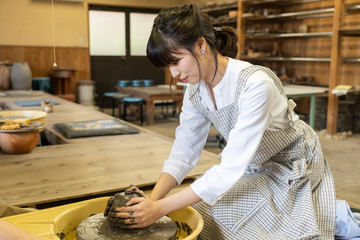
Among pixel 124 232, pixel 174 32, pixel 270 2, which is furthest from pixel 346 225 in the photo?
pixel 270 2

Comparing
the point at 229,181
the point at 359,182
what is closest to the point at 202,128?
the point at 229,181

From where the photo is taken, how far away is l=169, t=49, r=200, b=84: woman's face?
127cm

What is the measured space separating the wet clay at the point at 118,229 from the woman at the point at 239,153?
5 centimetres

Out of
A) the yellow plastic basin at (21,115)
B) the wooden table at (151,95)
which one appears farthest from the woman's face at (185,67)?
the wooden table at (151,95)

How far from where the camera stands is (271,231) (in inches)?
53.1

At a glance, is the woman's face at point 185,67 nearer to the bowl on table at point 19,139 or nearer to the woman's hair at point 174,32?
the woman's hair at point 174,32

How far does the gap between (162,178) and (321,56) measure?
5.50 meters

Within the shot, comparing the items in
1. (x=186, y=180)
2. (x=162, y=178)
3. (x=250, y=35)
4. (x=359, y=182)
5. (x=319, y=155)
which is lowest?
(x=359, y=182)

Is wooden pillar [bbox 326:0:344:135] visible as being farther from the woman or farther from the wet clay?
the wet clay

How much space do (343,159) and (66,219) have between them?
355cm

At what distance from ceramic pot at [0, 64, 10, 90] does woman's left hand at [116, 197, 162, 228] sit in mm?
4948

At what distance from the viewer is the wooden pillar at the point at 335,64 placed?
16.8 ft

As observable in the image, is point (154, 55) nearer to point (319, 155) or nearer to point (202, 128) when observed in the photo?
point (202, 128)

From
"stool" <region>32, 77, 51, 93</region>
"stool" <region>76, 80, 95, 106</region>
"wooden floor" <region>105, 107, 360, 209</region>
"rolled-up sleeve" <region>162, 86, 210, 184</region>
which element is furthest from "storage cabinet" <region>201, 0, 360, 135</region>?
"rolled-up sleeve" <region>162, 86, 210, 184</region>
